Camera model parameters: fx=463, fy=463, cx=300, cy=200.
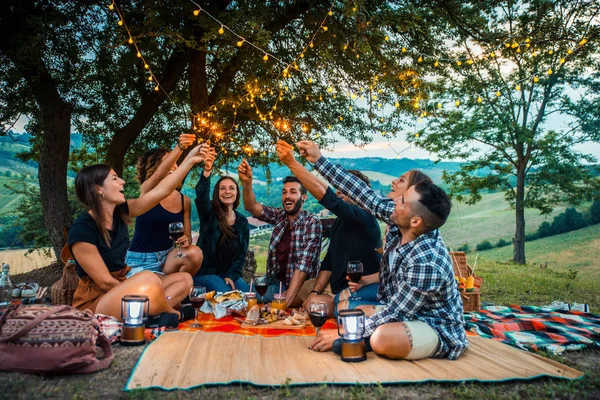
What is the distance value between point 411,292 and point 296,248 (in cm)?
225

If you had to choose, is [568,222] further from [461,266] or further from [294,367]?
[294,367]

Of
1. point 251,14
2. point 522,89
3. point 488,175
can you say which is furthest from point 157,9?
point 522,89

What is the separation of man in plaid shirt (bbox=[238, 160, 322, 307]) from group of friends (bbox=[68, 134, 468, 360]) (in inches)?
0.5

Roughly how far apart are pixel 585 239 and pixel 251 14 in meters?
12.2

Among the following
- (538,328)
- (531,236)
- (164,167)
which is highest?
(164,167)

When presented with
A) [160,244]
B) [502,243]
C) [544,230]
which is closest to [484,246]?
[502,243]

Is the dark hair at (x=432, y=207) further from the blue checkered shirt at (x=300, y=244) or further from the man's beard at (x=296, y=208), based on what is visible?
the man's beard at (x=296, y=208)

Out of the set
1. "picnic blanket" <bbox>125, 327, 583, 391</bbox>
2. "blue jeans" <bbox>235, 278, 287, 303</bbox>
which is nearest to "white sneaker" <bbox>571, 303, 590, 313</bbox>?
"picnic blanket" <bbox>125, 327, 583, 391</bbox>

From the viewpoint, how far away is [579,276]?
34.5 ft

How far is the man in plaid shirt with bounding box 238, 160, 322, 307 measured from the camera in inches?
192

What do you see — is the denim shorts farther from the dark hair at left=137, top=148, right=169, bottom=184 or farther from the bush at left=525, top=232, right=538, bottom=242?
the bush at left=525, top=232, right=538, bottom=242

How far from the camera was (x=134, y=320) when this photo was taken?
10.9ft

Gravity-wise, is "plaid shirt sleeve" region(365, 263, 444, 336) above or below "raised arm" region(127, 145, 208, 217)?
below

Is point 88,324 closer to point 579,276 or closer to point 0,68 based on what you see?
point 0,68
